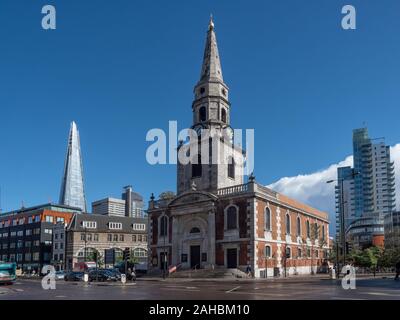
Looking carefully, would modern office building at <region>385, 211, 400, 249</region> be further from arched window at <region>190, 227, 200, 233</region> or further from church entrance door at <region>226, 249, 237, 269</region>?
church entrance door at <region>226, 249, 237, 269</region>

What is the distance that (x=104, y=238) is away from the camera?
96438 mm

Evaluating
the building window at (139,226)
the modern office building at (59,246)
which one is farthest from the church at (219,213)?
the building window at (139,226)

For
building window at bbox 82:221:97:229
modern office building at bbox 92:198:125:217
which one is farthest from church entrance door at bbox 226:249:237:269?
modern office building at bbox 92:198:125:217

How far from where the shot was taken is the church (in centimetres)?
5020

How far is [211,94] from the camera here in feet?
186

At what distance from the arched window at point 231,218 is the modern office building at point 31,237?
61247 mm

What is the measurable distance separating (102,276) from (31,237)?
6798 cm

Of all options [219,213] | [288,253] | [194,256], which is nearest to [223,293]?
[219,213]

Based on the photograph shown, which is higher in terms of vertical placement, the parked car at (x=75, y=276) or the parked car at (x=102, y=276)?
the parked car at (x=102, y=276)

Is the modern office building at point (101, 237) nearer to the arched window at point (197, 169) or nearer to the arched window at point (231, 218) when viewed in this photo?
the arched window at point (197, 169)

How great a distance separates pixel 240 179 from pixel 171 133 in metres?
13.4

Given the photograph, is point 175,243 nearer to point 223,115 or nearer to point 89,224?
point 223,115

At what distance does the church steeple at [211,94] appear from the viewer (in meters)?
56.6
